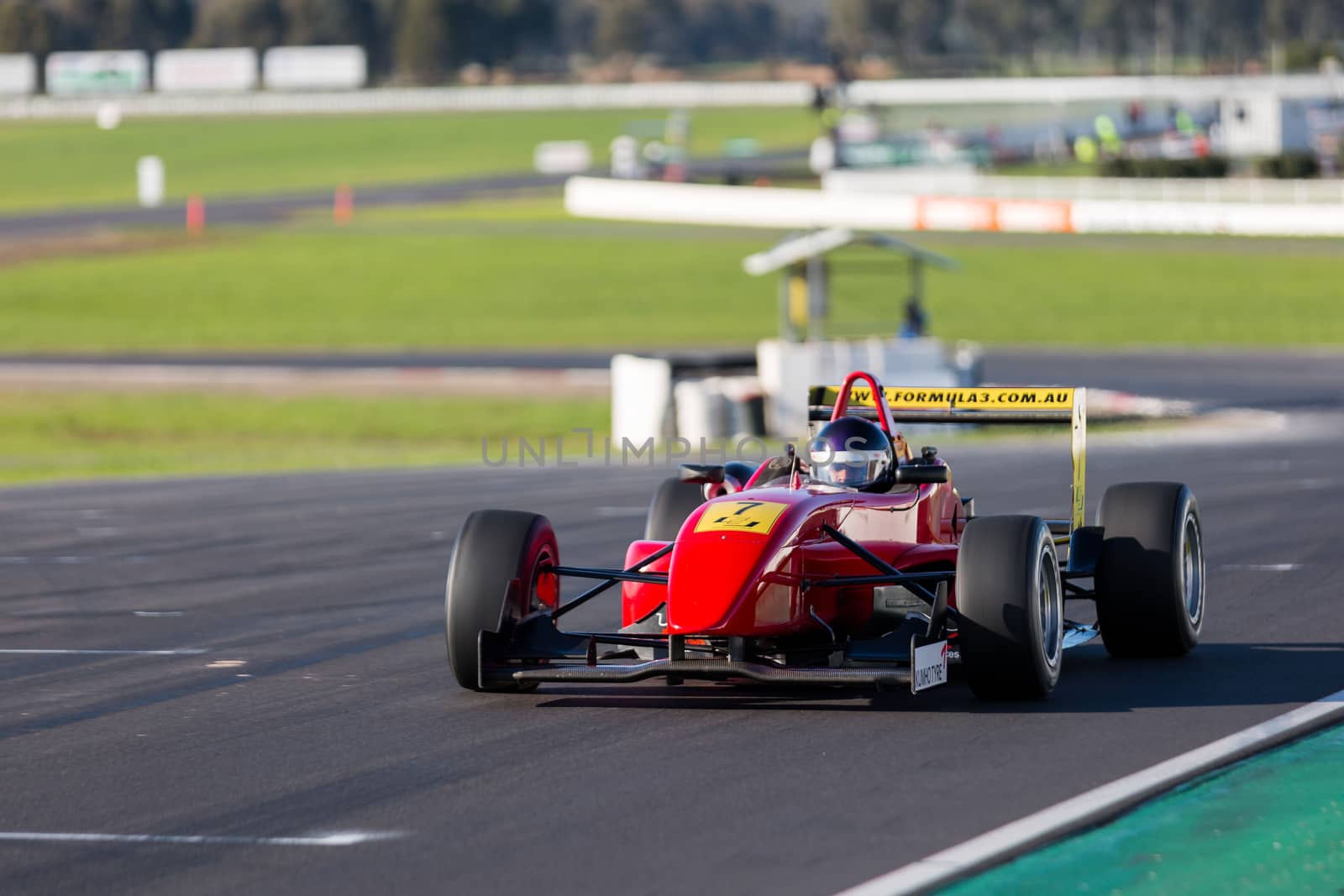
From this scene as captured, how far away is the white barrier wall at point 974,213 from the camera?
56500 millimetres

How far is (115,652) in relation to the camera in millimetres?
11016

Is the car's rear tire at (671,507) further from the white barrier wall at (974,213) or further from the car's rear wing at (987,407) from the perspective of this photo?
the white barrier wall at (974,213)

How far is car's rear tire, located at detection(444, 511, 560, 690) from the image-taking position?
9.23m

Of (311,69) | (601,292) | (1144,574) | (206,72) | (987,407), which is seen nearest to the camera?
(1144,574)

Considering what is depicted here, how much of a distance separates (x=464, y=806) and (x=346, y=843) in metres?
0.57

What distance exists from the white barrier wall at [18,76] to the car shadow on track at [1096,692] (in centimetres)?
14260

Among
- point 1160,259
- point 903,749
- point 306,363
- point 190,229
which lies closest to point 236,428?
point 306,363

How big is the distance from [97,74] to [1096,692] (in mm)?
138090

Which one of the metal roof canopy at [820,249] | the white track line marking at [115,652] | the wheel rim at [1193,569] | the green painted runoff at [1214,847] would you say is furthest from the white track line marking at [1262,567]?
the metal roof canopy at [820,249]

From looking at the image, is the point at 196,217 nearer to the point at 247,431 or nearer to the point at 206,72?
the point at 247,431

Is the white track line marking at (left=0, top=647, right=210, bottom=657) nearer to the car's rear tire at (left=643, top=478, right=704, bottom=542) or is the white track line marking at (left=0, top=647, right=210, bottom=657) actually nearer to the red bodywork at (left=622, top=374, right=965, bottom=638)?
the car's rear tire at (left=643, top=478, right=704, bottom=542)

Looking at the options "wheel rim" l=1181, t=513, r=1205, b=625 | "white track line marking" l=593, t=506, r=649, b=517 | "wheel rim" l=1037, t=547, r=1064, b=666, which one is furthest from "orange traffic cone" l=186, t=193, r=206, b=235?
"wheel rim" l=1037, t=547, r=1064, b=666

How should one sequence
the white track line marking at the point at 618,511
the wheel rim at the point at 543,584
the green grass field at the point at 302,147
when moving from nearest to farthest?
the wheel rim at the point at 543,584 < the white track line marking at the point at 618,511 < the green grass field at the point at 302,147

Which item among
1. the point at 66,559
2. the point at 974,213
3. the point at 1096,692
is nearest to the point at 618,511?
the point at 66,559
